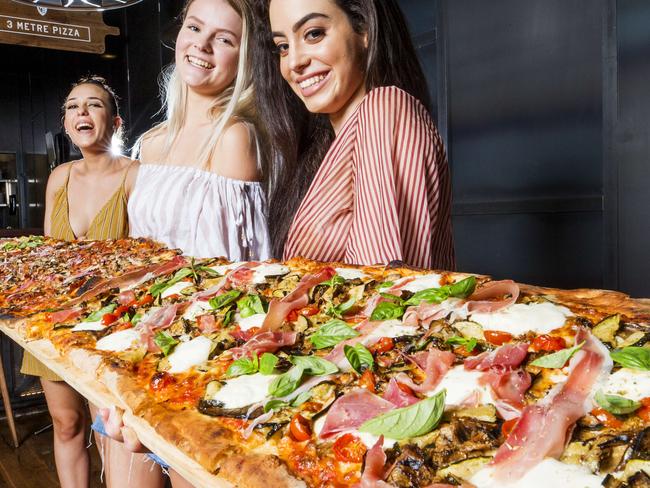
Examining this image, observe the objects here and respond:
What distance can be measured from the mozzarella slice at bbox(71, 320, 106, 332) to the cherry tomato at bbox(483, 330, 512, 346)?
3.70 feet

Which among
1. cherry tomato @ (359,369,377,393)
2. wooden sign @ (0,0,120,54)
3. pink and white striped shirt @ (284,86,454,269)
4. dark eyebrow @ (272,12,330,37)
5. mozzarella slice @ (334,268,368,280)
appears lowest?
cherry tomato @ (359,369,377,393)

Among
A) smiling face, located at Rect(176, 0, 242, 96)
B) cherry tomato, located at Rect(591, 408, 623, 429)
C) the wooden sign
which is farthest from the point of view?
the wooden sign

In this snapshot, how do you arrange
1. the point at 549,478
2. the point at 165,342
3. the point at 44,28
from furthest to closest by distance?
the point at 44,28
the point at 165,342
the point at 549,478

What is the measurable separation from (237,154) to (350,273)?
5.60ft

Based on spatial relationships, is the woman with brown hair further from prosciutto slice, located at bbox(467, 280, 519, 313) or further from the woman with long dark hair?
prosciutto slice, located at bbox(467, 280, 519, 313)

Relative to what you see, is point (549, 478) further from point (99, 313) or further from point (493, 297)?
point (99, 313)

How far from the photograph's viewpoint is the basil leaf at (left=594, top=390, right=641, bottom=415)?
2.39ft

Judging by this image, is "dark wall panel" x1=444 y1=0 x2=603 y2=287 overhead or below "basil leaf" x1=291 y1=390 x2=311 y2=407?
overhead

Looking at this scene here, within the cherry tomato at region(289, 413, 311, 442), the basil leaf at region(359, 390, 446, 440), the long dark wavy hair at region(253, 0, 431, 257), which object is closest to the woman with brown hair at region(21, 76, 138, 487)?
the long dark wavy hair at region(253, 0, 431, 257)

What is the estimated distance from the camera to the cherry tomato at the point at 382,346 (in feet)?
3.45

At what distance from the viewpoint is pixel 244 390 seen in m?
1.00

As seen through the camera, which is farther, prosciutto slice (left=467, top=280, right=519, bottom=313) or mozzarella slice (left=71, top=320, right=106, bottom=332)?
mozzarella slice (left=71, top=320, right=106, bottom=332)

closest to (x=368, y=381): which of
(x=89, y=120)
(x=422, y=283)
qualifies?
(x=422, y=283)

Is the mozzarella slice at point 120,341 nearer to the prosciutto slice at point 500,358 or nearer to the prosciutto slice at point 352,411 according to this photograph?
the prosciutto slice at point 352,411
